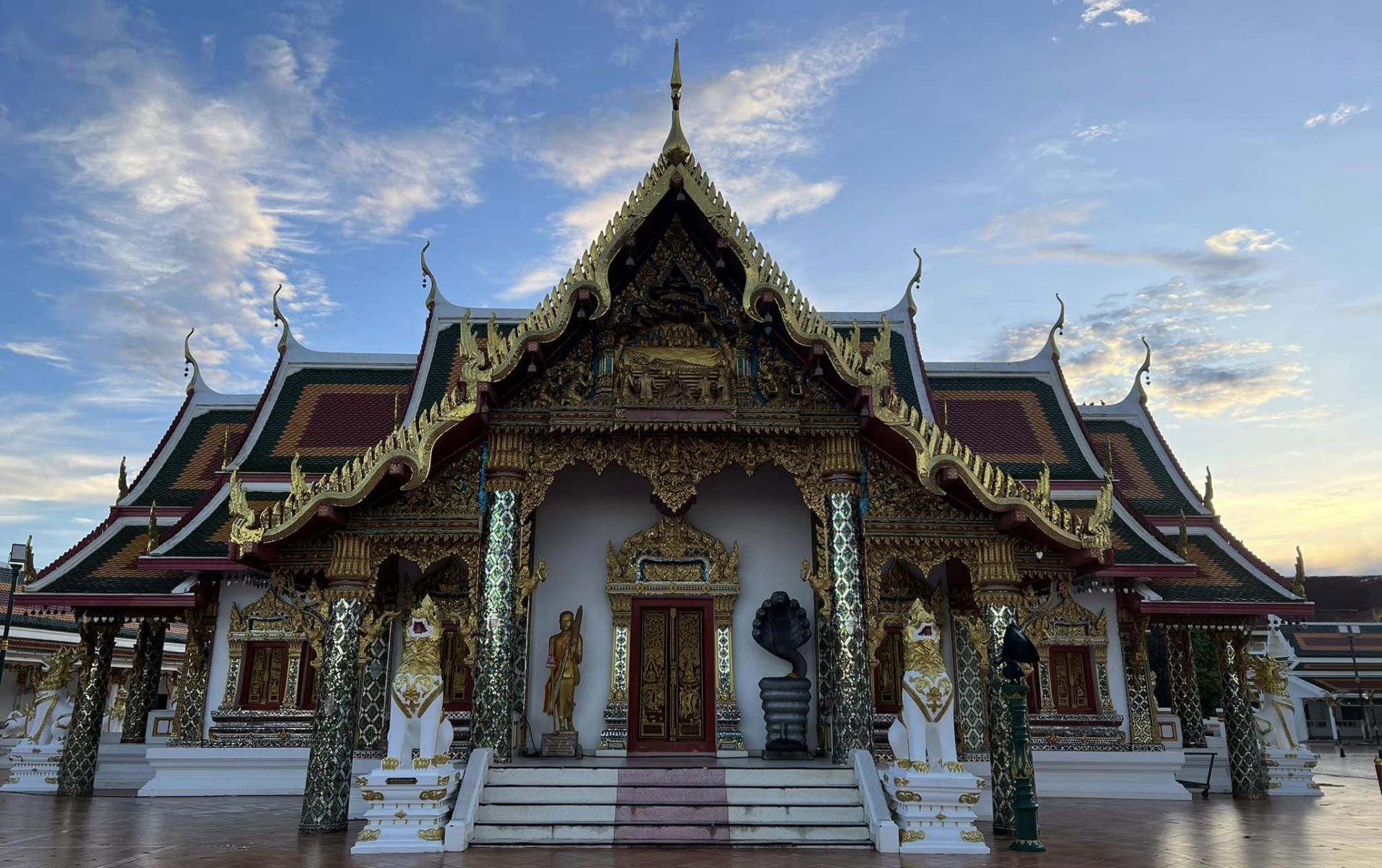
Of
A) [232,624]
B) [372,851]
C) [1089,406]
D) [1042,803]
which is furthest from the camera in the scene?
→ [1089,406]

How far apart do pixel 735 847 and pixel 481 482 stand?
4.24 metres

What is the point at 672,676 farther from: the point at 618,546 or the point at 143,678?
the point at 143,678

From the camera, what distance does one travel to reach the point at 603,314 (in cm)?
902

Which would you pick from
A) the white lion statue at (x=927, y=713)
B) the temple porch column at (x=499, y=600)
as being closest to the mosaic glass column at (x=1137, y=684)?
the white lion statue at (x=927, y=713)

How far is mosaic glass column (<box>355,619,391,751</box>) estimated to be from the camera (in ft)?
36.6

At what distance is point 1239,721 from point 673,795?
930 centimetres

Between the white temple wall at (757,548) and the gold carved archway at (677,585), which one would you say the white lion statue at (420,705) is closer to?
the gold carved archway at (677,585)

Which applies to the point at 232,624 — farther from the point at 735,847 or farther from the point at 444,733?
the point at 735,847

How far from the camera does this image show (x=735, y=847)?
7.77 m

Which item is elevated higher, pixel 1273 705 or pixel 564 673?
pixel 564 673


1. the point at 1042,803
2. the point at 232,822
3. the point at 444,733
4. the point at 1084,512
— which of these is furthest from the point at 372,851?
the point at 1084,512

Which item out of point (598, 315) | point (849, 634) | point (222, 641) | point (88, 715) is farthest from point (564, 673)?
point (88, 715)

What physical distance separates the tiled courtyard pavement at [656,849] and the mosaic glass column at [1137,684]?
2.97 feet

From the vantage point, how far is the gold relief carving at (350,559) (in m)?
9.00
